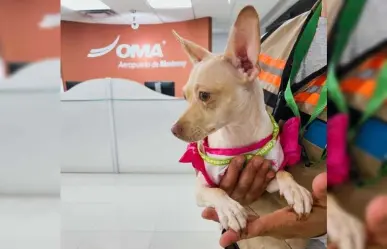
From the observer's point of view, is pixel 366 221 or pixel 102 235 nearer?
pixel 366 221

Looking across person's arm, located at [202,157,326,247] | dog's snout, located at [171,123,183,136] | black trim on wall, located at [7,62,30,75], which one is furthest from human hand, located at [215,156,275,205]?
black trim on wall, located at [7,62,30,75]

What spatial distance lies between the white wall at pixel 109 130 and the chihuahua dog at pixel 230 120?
0.83 ft

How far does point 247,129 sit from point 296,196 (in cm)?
15

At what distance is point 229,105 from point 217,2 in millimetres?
→ 261

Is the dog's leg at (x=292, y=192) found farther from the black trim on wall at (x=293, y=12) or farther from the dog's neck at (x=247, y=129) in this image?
the black trim on wall at (x=293, y=12)

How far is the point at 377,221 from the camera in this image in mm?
409

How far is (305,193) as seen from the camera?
628 millimetres

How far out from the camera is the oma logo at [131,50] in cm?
89

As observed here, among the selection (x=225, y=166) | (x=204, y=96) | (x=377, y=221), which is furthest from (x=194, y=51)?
(x=377, y=221)

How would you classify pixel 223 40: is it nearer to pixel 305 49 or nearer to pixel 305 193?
pixel 305 49

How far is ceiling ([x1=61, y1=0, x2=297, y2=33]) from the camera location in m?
0.78

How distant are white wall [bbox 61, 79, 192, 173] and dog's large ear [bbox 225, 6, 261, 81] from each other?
0.33 meters

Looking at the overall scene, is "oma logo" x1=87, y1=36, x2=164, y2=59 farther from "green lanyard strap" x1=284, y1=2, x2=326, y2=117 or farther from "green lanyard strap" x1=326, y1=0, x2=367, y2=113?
"green lanyard strap" x1=326, y1=0, x2=367, y2=113

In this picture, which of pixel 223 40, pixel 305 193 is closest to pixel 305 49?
pixel 223 40
